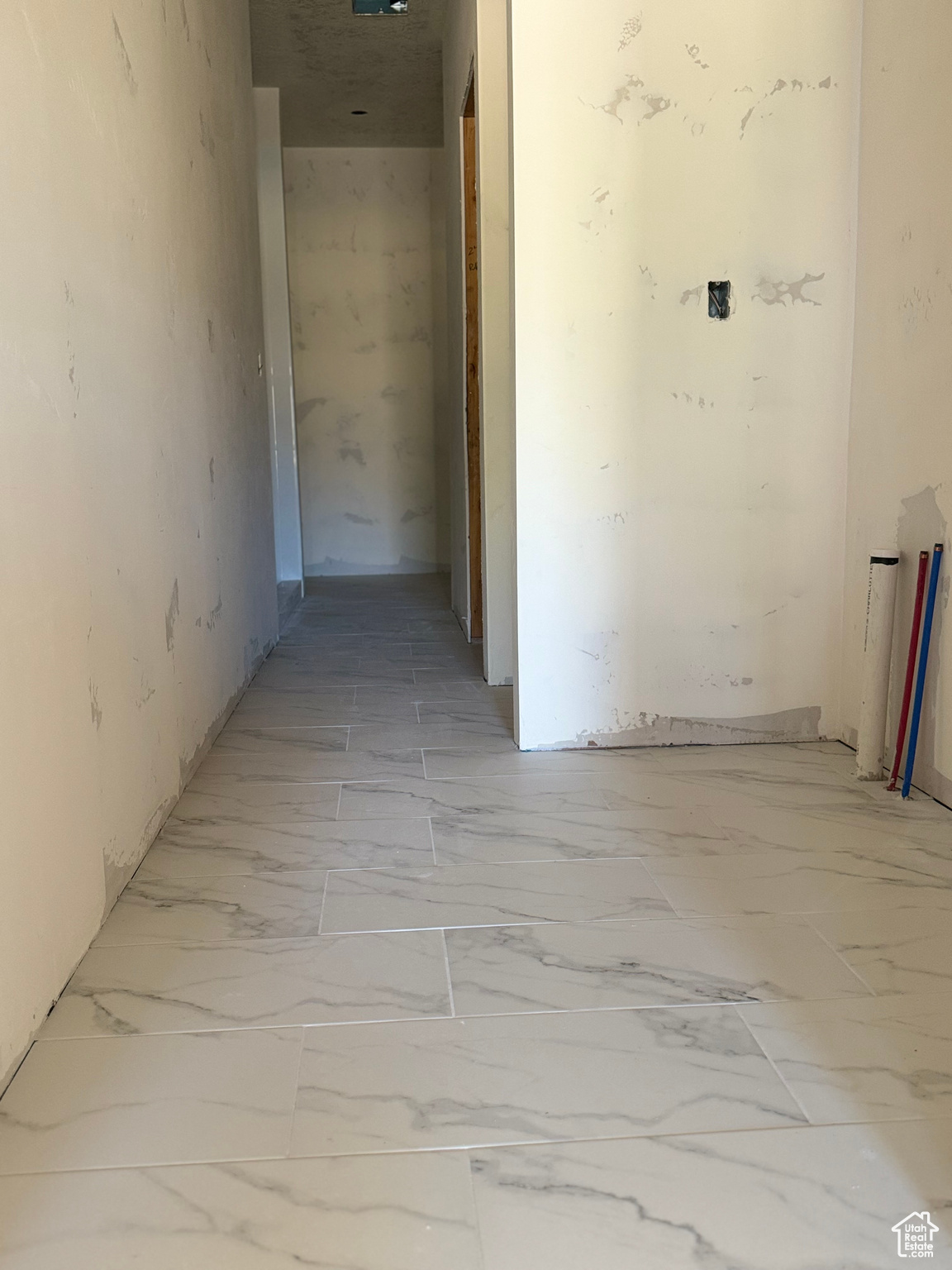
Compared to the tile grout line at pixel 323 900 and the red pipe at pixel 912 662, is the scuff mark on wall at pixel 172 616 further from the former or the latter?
the red pipe at pixel 912 662

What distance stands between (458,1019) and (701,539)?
1.75 metres

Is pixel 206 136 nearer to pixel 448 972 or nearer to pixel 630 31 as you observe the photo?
pixel 630 31

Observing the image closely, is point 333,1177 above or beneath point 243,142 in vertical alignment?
beneath

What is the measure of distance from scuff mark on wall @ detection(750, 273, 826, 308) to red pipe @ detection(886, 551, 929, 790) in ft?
2.69

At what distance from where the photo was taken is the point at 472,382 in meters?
4.45

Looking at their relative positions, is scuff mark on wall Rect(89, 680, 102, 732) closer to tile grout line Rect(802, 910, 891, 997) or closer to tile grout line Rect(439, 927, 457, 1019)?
tile grout line Rect(439, 927, 457, 1019)

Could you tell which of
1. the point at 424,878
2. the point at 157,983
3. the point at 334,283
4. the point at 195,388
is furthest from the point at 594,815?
the point at 334,283

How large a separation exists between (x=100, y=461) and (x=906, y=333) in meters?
1.92

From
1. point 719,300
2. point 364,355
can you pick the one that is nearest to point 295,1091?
point 719,300

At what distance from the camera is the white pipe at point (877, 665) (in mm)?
2584

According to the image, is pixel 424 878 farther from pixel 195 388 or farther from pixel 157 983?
pixel 195 388

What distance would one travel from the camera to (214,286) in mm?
3443
